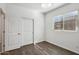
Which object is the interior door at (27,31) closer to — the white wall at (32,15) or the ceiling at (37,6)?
the white wall at (32,15)

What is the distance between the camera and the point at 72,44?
2.07 m

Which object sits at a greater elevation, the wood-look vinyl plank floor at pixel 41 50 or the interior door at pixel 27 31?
the interior door at pixel 27 31

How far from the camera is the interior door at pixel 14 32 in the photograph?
6.60ft

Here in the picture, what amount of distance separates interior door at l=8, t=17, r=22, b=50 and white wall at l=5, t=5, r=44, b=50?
9 cm

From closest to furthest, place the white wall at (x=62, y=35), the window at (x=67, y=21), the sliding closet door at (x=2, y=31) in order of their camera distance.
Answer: the sliding closet door at (x=2, y=31) < the white wall at (x=62, y=35) < the window at (x=67, y=21)

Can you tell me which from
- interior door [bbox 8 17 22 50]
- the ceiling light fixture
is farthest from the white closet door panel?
the ceiling light fixture

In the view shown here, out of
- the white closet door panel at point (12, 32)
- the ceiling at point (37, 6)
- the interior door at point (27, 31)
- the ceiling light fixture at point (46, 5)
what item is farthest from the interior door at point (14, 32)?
the ceiling light fixture at point (46, 5)

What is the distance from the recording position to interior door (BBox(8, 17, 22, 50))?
6.60 feet

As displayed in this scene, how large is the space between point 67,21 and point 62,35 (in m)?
0.40

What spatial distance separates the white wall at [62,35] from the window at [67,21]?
11 centimetres

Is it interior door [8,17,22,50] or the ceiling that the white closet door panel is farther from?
the ceiling
